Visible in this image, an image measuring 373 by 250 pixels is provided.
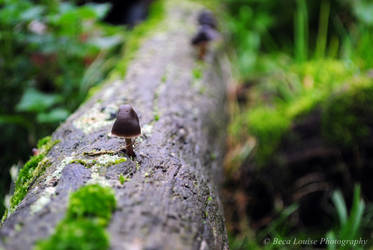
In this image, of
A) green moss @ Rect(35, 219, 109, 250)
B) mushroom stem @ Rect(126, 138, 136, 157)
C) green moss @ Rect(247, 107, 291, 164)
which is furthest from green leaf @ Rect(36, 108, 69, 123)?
green moss @ Rect(247, 107, 291, 164)

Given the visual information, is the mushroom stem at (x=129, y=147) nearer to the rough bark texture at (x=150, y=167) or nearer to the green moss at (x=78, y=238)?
the rough bark texture at (x=150, y=167)

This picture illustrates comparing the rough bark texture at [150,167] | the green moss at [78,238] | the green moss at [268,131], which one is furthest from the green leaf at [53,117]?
the green moss at [268,131]

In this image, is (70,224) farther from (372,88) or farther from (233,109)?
(233,109)

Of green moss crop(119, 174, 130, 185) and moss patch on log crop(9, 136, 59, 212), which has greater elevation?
green moss crop(119, 174, 130, 185)

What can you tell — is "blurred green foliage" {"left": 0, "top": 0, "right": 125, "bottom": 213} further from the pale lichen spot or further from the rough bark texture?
the pale lichen spot

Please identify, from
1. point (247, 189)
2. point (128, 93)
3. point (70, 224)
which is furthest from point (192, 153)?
point (247, 189)

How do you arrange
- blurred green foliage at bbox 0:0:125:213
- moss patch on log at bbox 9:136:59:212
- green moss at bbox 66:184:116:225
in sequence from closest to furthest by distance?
green moss at bbox 66:184:116:225 → moss patch on log at bbox 9:136:59:212 → blurred green foliage at bbox 0:0:125:213

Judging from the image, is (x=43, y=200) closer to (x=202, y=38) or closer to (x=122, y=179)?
(x=122, y=179)
